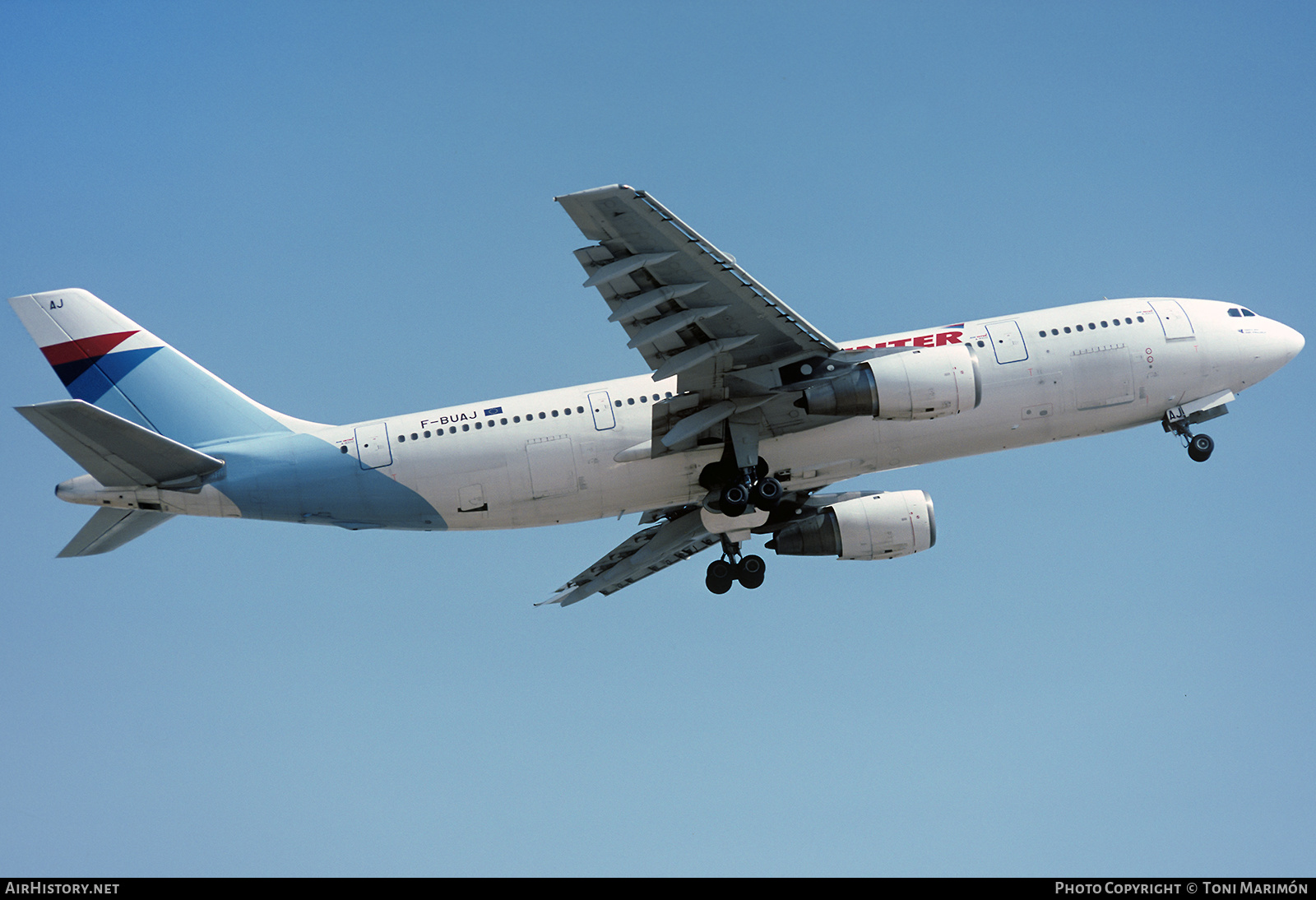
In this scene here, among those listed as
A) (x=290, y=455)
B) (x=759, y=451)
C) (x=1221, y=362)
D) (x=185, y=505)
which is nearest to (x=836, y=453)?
(x=759, y=451)

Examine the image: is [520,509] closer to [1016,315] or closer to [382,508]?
[382,508]

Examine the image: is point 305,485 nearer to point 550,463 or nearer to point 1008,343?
point 550,463

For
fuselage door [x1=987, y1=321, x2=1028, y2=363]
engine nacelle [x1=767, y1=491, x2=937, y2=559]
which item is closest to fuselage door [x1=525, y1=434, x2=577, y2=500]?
engine nacelle [x1=767, y1=491, x2=937, y2=559]

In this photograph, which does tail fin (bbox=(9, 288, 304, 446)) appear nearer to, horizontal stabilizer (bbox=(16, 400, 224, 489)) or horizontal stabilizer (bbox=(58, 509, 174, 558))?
horizontal stabilizer (bbox=(16, 400, 224, 489))

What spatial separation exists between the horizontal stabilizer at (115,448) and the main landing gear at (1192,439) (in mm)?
24135

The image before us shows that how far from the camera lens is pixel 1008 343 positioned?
3125 cm

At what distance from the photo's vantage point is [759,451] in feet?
101

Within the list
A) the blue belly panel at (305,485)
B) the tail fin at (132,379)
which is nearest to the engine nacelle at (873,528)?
the blue belly panel at (305,485)

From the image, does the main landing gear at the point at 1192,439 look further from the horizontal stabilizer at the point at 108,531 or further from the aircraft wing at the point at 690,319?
the horizontal stabilizer at the point at 108,531

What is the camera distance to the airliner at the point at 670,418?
94.7 ft

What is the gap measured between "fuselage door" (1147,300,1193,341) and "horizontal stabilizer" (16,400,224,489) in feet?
78.9

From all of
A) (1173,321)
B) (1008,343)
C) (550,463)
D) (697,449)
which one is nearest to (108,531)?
(550,463)

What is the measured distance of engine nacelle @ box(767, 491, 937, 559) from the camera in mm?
33906

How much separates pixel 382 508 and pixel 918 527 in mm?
14337
